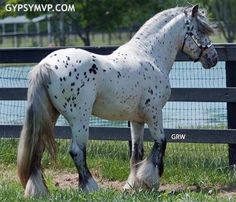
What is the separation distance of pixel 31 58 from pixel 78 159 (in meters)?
3.10

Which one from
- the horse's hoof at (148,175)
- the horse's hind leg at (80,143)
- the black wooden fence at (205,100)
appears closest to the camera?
the horse's hind leg at (80,143)

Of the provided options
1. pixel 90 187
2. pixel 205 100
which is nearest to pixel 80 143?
pixel 90 187

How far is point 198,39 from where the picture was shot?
770 centimetres

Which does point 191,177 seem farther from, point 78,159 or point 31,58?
point 31,58

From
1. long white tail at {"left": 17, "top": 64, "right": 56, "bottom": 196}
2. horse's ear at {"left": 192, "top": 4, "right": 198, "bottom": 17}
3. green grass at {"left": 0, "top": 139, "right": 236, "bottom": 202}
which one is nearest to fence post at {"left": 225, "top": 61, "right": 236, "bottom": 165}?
green grass at {"left": 0, "top": 139, "right": 236, "bottom": 202}

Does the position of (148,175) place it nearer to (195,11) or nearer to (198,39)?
(198,39)

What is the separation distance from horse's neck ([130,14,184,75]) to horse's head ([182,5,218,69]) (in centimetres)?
8

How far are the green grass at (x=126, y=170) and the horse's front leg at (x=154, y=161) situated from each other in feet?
0.83

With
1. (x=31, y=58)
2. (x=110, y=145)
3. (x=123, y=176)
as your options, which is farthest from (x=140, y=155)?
(x=31, y=58)

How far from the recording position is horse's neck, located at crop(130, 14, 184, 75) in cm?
752

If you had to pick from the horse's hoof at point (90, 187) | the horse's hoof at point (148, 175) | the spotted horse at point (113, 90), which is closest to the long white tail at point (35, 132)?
the spotted horse at point (113, 90)

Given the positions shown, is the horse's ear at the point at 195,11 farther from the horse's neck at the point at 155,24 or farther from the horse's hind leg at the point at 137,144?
the horse's hind leg at the point at 137,144

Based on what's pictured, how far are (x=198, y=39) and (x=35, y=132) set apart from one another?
7.67 ft

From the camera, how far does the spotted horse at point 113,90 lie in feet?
21.4
